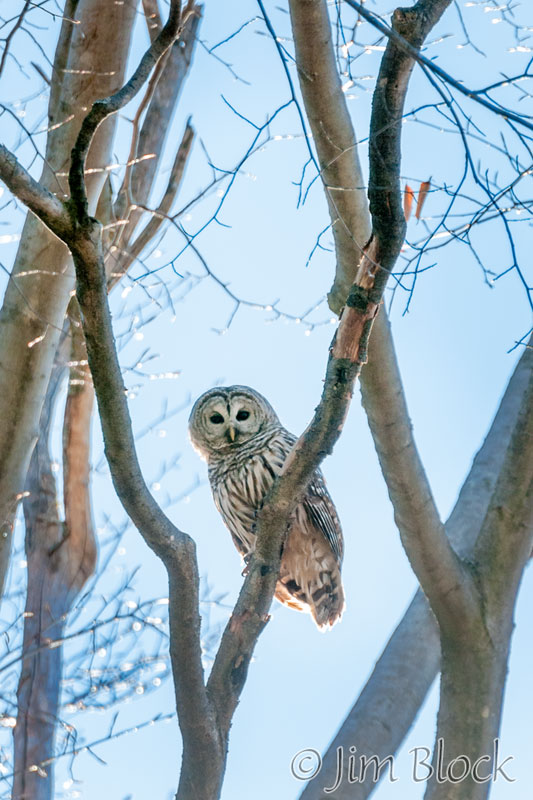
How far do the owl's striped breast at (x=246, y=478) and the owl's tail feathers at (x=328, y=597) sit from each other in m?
0.44

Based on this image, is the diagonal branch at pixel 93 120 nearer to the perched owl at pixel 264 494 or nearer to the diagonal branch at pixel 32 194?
the diagonal branch at pixel 32 194

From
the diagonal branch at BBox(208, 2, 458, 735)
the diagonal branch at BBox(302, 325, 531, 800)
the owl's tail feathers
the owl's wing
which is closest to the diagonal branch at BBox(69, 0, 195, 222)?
the diagonal branch at BBox(208, 2, 458, 735)

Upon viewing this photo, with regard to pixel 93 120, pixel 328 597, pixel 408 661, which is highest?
pixel 328 597

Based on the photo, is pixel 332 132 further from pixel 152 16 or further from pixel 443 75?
pixel 152 16

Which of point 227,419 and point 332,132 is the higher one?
point 227,419

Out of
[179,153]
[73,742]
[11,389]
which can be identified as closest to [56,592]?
[73,742]

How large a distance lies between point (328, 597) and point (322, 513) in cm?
50

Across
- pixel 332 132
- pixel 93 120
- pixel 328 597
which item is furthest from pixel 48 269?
pixel 328 597

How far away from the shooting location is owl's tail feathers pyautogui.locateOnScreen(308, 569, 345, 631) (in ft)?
18.1

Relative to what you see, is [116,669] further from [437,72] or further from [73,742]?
[437,72]

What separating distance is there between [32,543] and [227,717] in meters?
2.06

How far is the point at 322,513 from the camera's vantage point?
543 centimetres

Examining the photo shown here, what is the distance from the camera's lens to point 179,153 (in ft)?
18.0

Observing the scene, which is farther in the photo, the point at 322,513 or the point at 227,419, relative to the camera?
the point at 227,419
